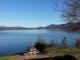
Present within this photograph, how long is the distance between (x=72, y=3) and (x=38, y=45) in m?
12.1

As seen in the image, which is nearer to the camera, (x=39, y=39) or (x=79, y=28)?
(x=79, y=28)

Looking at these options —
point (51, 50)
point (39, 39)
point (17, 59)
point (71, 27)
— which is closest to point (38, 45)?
point (39, 39)

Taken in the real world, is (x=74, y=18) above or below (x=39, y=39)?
above

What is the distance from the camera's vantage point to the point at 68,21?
2005cm

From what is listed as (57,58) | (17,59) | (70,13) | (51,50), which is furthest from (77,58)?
(51,50)

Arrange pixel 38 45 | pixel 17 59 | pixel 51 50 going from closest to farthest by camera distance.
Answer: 1. pixel 17 59
2. pixel 51 50
3. pixel 38 45

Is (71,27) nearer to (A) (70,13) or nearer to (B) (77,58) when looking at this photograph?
(A) (70,13)

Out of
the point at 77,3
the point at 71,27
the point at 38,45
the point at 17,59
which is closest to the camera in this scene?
the point at 77,3

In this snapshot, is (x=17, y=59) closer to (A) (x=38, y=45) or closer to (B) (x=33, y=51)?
(B) (x=33, y=51)

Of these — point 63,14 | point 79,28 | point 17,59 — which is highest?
point 63,14

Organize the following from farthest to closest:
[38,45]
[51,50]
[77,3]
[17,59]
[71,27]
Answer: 1. [38,45]
2. [51,50]
3. [17,59]
4. [71,27]
5. [77,3]

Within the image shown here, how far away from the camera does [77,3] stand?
19.2 metres

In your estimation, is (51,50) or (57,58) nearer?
Answer: (57,58)

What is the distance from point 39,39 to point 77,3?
44.9 feet
